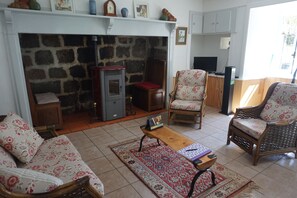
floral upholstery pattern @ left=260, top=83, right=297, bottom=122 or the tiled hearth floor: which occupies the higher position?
floral upholstery pattern @ left=260, top=83, right=297, bottom=122

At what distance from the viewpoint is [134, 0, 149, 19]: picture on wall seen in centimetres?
369

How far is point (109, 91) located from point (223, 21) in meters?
2.99

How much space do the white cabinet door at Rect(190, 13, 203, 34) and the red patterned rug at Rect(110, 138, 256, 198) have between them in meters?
3.12

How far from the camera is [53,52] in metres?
3.82

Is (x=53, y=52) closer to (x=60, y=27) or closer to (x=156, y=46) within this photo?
(x=60, y=27)

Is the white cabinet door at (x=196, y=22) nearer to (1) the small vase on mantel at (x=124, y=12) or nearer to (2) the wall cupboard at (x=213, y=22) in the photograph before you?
(2) the wall cupboard at (x=213, y=22)

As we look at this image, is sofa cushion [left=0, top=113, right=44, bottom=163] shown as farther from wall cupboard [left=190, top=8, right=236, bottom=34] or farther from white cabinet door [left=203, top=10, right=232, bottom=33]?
white cabinet door [left=203, top=10, right=232, bottom=33]

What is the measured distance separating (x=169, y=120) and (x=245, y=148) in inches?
57.6

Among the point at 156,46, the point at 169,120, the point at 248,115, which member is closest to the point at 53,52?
the point at 156,46

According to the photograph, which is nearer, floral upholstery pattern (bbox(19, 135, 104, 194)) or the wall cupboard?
floral upholstery pattern (bbox(19, 135, 104, 194))

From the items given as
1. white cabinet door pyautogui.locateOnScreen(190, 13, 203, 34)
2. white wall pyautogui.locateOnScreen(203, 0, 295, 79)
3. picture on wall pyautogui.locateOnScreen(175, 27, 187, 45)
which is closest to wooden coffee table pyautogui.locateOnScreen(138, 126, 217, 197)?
picture on wall pyautogui.locateOnScreen(175, 27, 187, 45)

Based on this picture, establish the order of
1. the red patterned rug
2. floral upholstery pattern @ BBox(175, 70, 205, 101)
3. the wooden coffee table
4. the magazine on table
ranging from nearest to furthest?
the wooden coffee table < the red patterned rug < the magazine on table < floral upholstery pattern @ BBox(175, 70, 205, 101)

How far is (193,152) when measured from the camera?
6.55 ft

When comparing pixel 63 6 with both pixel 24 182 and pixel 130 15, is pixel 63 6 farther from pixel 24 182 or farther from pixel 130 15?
pixel 24 182
